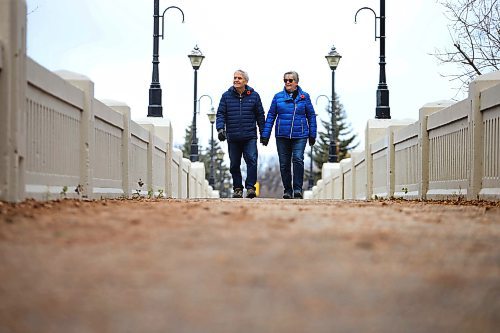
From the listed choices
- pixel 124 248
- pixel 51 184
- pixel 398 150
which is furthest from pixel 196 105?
pixel 124 248

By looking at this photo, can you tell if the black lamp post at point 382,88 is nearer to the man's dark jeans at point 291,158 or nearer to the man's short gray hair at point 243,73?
the man's dark jeans at point 291,158

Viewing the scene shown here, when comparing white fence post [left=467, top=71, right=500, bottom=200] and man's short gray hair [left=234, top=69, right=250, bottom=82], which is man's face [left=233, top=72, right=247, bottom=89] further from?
white fence post [left=467, top=71, right=500, bottom=200]

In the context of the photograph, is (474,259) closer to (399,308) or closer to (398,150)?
(399,308)

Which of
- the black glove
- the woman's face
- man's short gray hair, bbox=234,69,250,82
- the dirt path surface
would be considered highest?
man's short gray hair, bbox=234,69,250,82

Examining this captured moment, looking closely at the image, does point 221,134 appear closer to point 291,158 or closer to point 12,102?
point 291,158

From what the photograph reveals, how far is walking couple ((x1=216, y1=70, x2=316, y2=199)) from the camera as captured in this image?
58.5ft

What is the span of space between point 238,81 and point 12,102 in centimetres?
A: 934

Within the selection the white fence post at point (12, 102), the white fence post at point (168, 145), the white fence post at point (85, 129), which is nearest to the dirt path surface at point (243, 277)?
the white fence post at point (12, 102)

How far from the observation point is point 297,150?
18.0m

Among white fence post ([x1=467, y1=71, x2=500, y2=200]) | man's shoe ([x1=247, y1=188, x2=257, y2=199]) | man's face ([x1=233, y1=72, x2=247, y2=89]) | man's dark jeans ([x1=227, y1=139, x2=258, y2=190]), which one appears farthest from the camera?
man's shoe ([x1=247, y1=188, x2=257, y2=199])

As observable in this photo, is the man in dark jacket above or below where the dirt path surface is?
above

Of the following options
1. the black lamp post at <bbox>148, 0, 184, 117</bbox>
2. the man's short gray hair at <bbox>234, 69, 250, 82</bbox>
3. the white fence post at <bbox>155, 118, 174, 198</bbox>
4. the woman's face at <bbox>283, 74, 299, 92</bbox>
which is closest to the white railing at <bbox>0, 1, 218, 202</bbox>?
the man's short gray hair at <bbox>234, 69, 250, 82</bbox>

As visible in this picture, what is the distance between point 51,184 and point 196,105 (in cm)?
3007

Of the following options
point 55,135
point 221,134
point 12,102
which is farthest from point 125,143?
point 12,102
